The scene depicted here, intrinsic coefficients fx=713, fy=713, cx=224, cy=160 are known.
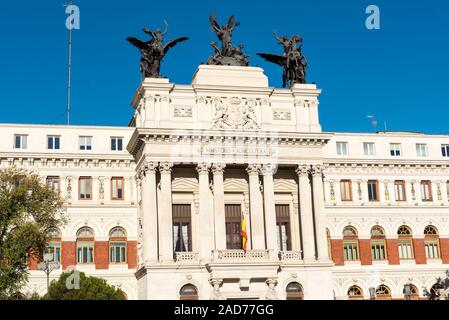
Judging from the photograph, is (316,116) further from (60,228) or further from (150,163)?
(60,228)

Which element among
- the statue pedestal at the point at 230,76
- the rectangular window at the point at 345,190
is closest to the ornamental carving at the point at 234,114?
the statue pedestal at the point at 230,76

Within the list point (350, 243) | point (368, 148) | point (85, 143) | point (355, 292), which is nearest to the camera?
point (85, 143)

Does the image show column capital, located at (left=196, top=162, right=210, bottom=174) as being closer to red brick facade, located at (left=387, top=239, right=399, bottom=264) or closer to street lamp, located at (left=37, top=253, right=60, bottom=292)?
street lamp, located at (left=37, top=253, right=60, bottom=292)

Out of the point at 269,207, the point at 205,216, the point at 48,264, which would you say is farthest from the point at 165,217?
the point at 48,264

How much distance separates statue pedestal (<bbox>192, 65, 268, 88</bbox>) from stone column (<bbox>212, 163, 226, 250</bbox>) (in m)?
7.78

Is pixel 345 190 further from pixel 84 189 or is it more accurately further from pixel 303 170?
pixel 84 189

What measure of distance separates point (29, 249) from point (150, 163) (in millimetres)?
12695

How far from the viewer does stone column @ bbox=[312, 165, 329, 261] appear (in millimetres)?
61844

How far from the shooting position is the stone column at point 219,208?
59188 mm

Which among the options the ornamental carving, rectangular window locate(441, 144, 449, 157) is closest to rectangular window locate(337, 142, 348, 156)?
rectangular window locate(441, 144, 449, 157)

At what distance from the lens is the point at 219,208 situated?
60.1 meters

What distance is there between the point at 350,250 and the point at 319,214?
9.25 meters

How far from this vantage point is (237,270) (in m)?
58.2

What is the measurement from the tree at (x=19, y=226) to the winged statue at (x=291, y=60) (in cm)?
2521
